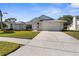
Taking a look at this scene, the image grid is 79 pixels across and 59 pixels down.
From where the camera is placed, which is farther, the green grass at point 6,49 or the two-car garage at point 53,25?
the two-car garage at point 53,25

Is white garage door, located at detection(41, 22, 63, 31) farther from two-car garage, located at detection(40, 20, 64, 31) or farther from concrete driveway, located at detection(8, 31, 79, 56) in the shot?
concrete driveway, located at detection(8, 31, 79, 56)

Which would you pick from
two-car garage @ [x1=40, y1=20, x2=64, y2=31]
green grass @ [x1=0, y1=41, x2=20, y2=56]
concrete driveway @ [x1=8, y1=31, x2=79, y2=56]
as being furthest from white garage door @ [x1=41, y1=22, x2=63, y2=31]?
green grass @ [x1=0, y1=41, x2=20, y2=56]

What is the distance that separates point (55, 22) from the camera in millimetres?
40125

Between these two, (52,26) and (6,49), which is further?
(52,26)

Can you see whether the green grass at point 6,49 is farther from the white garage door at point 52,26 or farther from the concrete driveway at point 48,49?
the white garage door at point 52,26

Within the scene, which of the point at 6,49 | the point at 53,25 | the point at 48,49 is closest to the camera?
the point at 6,49

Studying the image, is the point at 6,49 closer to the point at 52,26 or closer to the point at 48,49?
the point at 48,49

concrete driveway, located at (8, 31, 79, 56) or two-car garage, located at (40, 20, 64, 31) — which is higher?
two-car garage, located at (40, 20, 64, 31)

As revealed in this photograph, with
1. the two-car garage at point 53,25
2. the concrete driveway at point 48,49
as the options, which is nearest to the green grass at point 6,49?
the concrete driveway at point 48,49

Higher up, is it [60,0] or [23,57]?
[60,0]

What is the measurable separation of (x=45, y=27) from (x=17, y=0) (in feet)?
97.0

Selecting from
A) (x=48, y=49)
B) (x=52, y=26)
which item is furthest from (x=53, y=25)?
(x=48, y=49)

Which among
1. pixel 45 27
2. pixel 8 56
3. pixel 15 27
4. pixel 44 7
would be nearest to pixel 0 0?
pixel 8 56

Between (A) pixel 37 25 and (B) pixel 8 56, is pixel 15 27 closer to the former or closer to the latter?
(A) pixel 37 25
